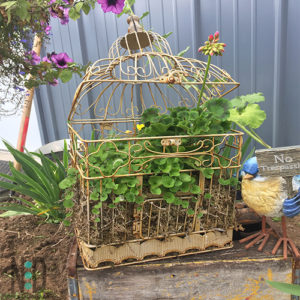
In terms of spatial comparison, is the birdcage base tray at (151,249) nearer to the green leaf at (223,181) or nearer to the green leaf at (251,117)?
the green leaf at (223,181)

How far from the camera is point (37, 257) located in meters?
1.21

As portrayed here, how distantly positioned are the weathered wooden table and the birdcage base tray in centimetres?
3

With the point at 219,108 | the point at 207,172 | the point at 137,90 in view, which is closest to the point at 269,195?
the point at 207,172

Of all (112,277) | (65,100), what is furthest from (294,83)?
(65,100)

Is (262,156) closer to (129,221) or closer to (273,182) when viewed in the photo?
(273,182)

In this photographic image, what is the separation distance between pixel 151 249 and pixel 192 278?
19 centimetres

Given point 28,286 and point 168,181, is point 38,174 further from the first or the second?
point 168,181

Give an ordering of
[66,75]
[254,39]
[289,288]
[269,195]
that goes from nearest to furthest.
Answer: [289,288]
[269,195]
[66,75]
[254,39]

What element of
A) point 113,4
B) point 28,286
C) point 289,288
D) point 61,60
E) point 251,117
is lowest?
point 28,286

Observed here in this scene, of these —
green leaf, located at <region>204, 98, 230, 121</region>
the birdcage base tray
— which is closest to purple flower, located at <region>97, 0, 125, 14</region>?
green leaf, located at <region>204, 98, 230, 121</region>

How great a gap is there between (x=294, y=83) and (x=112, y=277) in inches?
62.1

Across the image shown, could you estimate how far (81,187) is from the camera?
0.90 m

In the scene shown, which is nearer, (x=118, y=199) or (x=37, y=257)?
(x=118, y=199)

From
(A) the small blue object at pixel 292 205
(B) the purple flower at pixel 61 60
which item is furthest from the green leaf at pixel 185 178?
(B) the purple flower at pixel 61 60
